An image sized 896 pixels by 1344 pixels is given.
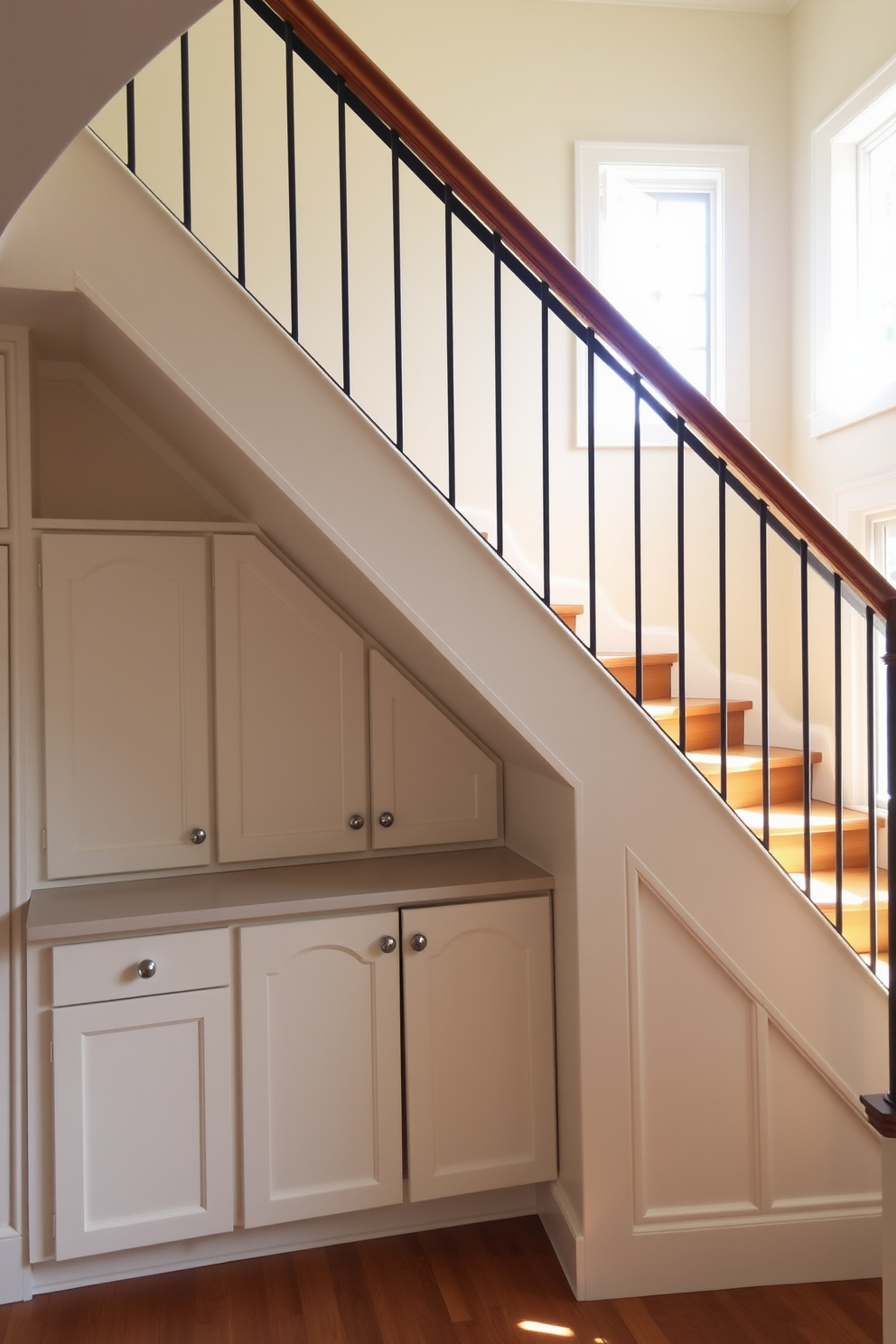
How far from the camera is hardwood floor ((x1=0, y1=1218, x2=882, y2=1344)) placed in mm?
1988

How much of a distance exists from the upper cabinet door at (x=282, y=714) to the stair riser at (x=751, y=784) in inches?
40.1

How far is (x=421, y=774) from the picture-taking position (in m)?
2.65

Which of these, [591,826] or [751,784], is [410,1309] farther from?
[751,784]

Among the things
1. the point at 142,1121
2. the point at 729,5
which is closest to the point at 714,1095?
the point at 142,1121

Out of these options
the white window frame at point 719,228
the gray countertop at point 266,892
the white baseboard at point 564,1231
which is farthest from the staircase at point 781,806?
the white window frame at point 719,228

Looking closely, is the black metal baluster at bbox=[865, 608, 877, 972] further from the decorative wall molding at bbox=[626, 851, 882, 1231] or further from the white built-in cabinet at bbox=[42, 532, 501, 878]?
the white built-in cabinet at bbox=[42, 532, 501, 878]

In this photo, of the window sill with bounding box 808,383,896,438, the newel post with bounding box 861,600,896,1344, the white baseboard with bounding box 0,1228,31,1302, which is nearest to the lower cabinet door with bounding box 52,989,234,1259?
Answer: the white baseboard with bounding box 0,1228,31,1302

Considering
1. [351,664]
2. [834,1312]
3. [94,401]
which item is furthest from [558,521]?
[834,1312]

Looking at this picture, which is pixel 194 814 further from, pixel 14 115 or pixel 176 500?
pixel 14 115

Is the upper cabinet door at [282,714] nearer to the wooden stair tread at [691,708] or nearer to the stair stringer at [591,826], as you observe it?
the stair stringer at [591,826]

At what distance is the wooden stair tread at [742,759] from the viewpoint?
2738mm

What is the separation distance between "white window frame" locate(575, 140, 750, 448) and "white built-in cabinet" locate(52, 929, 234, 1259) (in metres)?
2.65

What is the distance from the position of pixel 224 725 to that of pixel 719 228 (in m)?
3.03

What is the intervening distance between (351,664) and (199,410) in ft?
2.89
